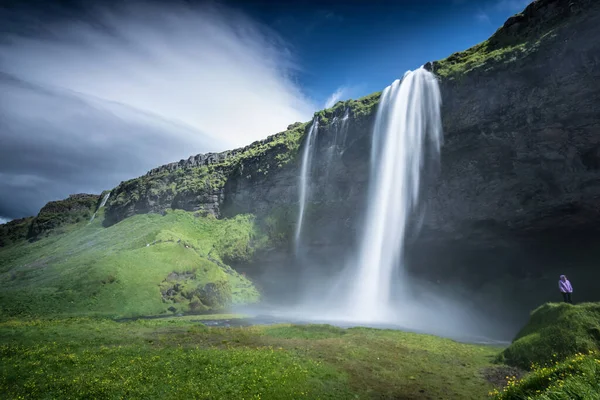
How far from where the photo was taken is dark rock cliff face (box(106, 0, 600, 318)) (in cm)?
3422

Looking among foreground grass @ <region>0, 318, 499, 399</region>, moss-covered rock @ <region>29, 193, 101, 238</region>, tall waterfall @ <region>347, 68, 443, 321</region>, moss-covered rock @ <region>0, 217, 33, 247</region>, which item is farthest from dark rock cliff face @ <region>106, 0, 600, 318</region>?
moss-covered rock @ <region>0, 217, 33, 247</region>

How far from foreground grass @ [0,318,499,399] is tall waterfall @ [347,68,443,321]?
2686 cm

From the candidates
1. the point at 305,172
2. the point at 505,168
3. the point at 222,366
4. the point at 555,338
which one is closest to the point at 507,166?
the point at 505,168

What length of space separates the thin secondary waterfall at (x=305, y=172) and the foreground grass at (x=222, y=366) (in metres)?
42.8

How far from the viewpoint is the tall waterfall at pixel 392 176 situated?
154ft

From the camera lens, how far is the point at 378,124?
53.2m

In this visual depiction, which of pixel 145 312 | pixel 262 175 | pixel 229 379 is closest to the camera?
pixel 229 379

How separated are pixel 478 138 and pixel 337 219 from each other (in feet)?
92.2

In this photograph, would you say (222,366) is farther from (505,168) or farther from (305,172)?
(305,172)

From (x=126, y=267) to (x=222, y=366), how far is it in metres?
46.2

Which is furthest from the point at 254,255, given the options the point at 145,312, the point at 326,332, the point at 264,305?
the point at 326,332

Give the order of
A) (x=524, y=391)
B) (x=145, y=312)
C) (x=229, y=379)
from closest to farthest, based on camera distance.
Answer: (x=524, y=391)
(x=229, y=379)
(x=145, y=312)

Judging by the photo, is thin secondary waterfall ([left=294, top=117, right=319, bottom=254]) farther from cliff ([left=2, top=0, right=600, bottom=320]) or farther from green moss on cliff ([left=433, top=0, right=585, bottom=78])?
green moss on cliff ([left=433, top=0, right=585, bottom=78])

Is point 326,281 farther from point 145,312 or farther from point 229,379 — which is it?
point 229,379
